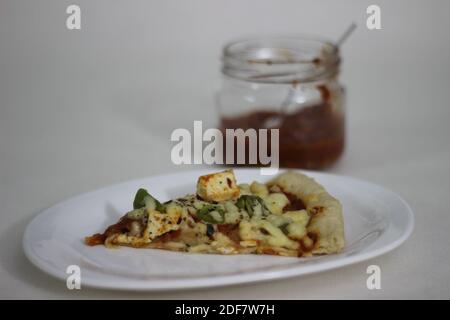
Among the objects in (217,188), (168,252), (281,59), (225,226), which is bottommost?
(168,252)

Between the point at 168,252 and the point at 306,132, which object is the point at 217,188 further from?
→ the point at 306,132

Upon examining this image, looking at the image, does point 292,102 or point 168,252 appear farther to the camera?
point 292,102

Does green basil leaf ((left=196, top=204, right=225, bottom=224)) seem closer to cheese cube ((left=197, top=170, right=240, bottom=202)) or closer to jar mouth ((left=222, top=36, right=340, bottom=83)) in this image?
cheese cube ((left=197, top=170, right=240, bottom=202))

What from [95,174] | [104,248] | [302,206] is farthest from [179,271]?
[95,174]

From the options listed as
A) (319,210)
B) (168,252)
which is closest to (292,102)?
(319,210)

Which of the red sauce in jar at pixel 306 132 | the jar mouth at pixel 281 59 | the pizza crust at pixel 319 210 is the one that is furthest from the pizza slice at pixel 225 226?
the jar mouth at pixel 281 59

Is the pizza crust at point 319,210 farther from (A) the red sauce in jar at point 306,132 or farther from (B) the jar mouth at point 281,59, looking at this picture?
(B) the jar mouth at point 281,59

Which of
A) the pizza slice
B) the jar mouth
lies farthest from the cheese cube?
the jar mouth
